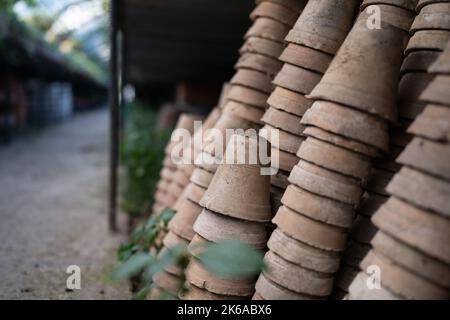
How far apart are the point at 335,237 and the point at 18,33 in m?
9.06

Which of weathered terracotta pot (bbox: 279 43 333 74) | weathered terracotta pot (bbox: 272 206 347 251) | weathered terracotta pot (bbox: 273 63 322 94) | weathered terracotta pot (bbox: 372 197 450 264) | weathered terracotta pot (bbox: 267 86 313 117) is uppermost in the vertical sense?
weathered terracotta pot (bbox: 279 43 333 74)

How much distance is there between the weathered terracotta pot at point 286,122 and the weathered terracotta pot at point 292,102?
24 millimetres

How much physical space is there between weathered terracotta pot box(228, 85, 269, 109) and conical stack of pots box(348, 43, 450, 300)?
118cm

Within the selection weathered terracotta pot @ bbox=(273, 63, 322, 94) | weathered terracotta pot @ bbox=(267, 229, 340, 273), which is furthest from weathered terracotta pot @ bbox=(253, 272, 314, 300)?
weathered terracotta pot @ bbox=(273, 63, 322, 94)

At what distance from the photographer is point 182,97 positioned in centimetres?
923

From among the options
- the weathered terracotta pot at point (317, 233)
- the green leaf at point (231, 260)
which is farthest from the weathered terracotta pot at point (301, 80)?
the green leaf at point (231, 260)

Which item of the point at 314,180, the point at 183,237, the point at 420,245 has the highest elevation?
the point at 314,180

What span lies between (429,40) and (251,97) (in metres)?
1.04

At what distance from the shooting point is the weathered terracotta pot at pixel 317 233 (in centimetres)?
162

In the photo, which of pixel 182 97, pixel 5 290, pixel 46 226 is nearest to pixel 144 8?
pixel 46 226

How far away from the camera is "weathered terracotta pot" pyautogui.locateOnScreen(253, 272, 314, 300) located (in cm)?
165

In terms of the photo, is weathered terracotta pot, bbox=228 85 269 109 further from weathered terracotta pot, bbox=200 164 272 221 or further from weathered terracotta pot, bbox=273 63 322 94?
weathered terracotta pot, bbox=200 164 272 221

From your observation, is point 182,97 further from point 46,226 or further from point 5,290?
point 5,290
